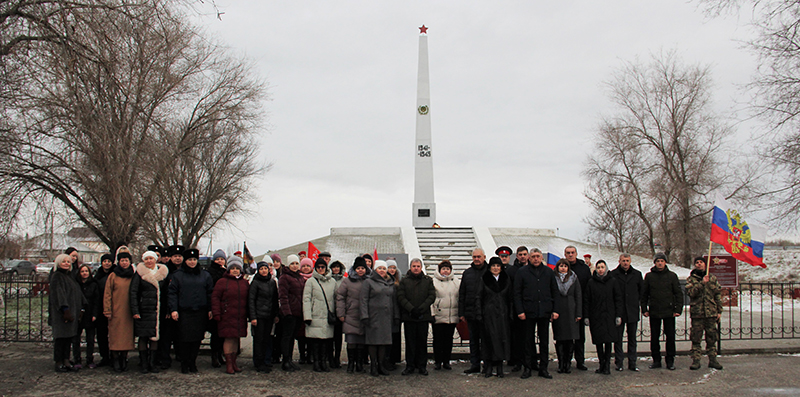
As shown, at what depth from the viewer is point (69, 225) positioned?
39.7 ft

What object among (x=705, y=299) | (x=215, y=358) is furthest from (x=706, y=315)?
(x=215, y=358)

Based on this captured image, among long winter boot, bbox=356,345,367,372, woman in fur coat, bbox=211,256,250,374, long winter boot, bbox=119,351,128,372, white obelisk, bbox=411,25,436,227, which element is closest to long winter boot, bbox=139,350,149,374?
long winter boot, bbox=119,351,128,372

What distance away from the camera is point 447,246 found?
23.0 metres

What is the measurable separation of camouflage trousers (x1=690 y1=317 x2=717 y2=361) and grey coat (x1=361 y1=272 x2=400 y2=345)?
3.88 metres

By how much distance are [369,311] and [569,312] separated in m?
2.51

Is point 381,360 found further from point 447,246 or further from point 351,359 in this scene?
point 447,246

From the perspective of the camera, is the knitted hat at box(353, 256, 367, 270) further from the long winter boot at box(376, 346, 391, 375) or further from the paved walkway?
the paved walkway

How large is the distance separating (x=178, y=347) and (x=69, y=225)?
6.23 m

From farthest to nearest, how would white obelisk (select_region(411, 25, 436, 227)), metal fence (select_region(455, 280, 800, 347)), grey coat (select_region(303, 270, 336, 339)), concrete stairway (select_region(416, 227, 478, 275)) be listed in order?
1. white obelisk (select_region(411, 25, 436, 227))
2. concrete stairway (select_region(416, 227, 478, 275))
3. metal fence (select_region(455, 280, 800, 347))
4. grey coat (select_region(303, 270, 336, 339))

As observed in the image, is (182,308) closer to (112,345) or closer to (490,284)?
(112,345)

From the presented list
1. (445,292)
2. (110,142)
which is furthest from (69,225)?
(445,292)

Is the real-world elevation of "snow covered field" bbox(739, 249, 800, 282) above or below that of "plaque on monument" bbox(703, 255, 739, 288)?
below

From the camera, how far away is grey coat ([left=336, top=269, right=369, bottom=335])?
279 inches

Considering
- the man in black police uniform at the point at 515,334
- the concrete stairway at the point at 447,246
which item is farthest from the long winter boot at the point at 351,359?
the concrete stairway at the point at 447,246
